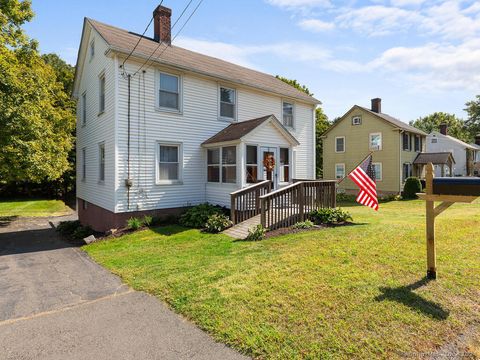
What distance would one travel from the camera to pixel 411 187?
24016 mm

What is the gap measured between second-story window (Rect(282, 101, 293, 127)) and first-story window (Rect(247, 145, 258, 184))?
5006 millimetres

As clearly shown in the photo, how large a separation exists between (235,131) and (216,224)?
4520 millimetres

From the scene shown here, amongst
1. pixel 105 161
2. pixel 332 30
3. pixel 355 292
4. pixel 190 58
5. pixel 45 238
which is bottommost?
pixel 45 238

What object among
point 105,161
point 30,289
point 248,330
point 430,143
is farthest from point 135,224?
point 430,143

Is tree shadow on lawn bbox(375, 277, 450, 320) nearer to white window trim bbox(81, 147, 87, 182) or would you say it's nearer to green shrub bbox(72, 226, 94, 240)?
green shrub bbox(72, 226, 94, 240)

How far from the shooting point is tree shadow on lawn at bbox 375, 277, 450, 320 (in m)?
4.06

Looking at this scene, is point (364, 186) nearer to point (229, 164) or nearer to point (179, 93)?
point (229, 164)

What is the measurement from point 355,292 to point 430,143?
47192 millimetres

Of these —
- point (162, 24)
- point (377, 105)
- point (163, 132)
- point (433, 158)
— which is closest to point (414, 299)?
point (163, 132)

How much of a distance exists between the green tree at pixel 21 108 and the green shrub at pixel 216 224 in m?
9.31

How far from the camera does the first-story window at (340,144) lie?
96.4 ft

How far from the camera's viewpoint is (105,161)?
39.0 ft

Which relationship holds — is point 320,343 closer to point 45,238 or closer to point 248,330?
point 248,330

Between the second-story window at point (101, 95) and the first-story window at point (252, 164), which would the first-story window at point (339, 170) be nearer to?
the first-story window at point (252, 164)
